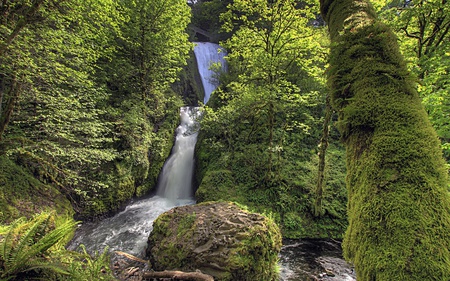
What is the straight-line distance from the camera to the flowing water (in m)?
6.72

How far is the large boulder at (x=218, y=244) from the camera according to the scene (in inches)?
192

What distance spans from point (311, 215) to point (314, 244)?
1.45m

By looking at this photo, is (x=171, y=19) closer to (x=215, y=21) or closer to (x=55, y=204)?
(x=55, y=204)

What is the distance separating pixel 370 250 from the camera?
1.31 m

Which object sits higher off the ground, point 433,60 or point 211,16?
point 211,16

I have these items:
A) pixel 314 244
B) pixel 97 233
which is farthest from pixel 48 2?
pixel 314 244

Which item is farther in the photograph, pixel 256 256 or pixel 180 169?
pixel 180 169

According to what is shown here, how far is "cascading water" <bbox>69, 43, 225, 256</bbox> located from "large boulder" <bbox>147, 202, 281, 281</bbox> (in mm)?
1808

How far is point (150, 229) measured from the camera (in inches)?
359

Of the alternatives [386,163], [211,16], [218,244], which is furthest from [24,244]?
[211,16]

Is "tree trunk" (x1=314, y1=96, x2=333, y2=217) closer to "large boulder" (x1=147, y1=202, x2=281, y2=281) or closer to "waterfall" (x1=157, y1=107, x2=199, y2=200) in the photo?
"large boulder" (x1=147, y1=202, x2=281, y2=281)

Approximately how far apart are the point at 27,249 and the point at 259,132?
41.5 feet

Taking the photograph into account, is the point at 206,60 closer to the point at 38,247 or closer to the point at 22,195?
the point at 22,195

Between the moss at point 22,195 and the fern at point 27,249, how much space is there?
5.39m
